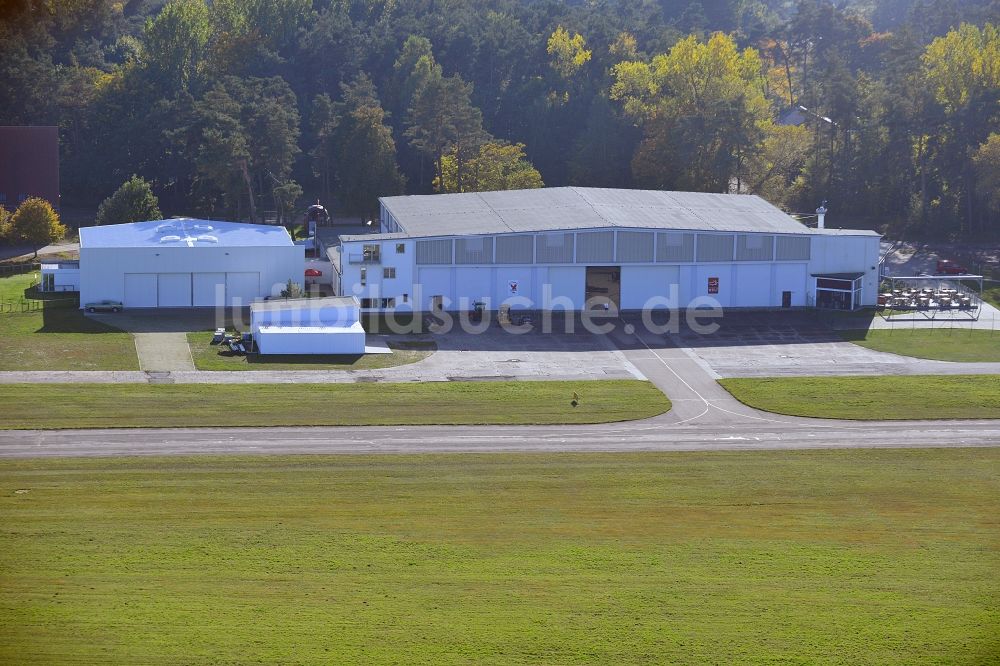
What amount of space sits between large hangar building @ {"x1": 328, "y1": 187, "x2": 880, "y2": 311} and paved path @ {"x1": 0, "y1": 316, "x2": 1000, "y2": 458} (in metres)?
17.1

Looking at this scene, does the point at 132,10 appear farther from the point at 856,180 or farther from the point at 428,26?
the point at 856,180

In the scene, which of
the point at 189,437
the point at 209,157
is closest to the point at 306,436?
the point at 189,437

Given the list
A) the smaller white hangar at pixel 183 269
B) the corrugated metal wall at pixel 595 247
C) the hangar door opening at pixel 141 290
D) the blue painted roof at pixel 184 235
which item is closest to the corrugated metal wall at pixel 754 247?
the corrugated metal wall at pixel 595 247

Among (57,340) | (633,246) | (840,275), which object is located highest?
(633,246)

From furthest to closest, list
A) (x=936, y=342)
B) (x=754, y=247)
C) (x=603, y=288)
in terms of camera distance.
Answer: (x=754, y=247) → (x=603, y=288) → (x=936, y=342)

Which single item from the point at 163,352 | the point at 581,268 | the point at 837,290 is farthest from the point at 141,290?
the point at 837,290

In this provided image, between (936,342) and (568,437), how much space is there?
31.1 meters

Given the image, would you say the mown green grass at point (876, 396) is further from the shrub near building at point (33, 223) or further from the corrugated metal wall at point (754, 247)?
the shrub near building at point (33, 223)

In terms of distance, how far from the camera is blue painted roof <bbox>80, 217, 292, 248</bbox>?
81062 mm

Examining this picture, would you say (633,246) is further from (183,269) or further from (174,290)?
(174,290)

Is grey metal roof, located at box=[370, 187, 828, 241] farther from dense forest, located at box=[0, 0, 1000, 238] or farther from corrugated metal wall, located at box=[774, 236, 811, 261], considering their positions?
dense forest, located at box=[0, 0, 1000, 238]

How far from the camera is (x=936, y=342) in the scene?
254ft

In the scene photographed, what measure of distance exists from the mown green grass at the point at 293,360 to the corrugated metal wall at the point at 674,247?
18.6 meters

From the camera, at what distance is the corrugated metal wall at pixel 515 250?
3140 inches
